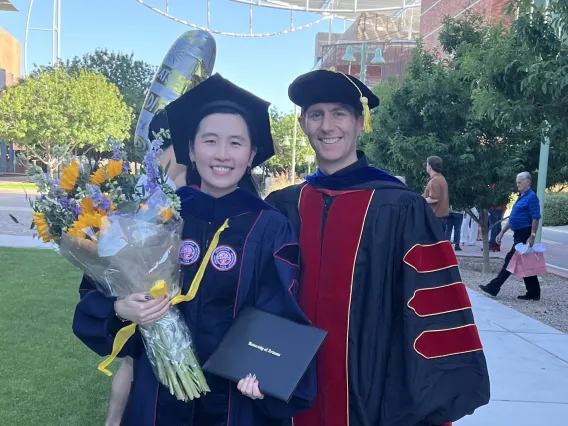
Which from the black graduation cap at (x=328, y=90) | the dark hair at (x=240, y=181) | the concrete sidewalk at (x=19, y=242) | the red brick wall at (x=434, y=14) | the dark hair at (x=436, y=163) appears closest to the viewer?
the dark hair at (x=240, y=181)

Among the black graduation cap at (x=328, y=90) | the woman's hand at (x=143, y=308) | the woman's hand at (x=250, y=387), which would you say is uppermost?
the black graduation cap at (x=328, y=90)

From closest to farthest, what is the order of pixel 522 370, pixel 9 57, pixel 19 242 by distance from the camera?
pixel 522 370 < pixel 19 242 < pixel 9 57

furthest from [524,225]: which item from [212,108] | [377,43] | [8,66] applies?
[8,66]

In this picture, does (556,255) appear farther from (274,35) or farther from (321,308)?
(274,35)

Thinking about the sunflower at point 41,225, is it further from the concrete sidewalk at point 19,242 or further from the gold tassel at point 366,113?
the concrete sidewalk at point 19,242

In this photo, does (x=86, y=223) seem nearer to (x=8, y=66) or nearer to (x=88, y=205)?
(x=88, y=205)

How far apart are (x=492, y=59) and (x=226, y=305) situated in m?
4.20

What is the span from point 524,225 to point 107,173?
679cm

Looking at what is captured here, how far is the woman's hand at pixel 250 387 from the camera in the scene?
5.05 feet

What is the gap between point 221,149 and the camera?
5.91 feet

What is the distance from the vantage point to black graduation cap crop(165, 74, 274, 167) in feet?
6.05

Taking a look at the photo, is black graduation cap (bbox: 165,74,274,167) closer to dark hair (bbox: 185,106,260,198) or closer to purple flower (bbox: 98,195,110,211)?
dark hair (bbox: 185,106,260,198)

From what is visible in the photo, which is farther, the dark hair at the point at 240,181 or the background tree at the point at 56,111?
the background tree at the point at 56,111

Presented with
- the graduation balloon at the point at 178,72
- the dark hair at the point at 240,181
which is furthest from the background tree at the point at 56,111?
the dark hair at the point at 240,181
